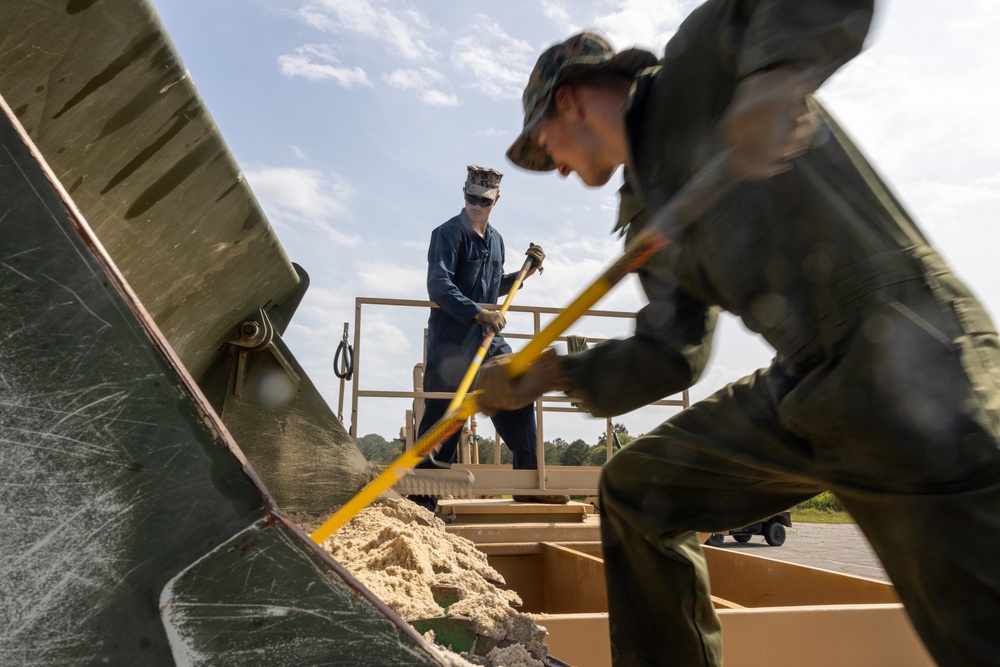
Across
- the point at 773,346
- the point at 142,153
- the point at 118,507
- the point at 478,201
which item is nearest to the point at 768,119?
the point at 773,346

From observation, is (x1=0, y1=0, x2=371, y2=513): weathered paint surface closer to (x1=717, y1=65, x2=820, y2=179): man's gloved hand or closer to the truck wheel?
(x1=717, y1=65, x2=820, y2=179): man's gloved hand

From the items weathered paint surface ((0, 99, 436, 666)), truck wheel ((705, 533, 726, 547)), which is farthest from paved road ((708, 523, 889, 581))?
weathered paint surface ((0, 99, 436, 666))

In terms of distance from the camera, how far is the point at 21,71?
1.59 metres

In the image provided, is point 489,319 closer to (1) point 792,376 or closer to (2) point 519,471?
(2) point 519,471

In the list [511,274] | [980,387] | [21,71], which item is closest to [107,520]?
[21,71]

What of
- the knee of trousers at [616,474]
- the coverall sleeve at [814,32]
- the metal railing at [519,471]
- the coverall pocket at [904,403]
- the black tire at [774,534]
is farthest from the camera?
the black tire at [774,534]

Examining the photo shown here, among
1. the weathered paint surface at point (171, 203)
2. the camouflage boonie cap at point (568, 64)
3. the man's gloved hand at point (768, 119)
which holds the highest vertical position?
the camouflage boonie cap at point (568, 64)

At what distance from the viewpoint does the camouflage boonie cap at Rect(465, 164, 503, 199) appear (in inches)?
209

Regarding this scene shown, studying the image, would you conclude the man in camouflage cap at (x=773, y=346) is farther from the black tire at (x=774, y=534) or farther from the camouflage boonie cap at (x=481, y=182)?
the black tire at (x=774, y=534)

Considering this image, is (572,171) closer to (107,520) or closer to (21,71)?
(21,71)

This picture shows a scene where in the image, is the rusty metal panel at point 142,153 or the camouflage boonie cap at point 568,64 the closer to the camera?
the rusty metal panel at point 142,153

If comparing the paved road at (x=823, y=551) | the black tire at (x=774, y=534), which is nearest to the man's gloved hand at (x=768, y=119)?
the paved road at (x=823, y=551)

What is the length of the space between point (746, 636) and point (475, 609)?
0.76 meters

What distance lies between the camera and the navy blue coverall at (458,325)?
16.1ft
